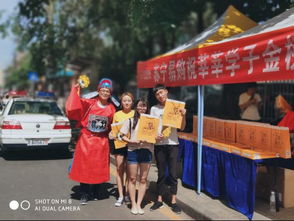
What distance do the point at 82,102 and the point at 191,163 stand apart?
2142mm

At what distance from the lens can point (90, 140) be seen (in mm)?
5066

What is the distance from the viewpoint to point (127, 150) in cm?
515

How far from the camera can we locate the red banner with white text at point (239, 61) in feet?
14.1

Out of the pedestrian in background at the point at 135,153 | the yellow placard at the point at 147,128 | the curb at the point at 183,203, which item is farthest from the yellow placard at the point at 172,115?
the curb at the point at 183,203

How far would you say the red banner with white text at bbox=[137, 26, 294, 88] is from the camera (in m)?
4.31

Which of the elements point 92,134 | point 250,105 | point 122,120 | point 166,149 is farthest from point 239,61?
point 250,105

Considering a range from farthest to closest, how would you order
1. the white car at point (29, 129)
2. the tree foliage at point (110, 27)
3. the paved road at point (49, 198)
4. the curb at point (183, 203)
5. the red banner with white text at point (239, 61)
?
the tree foliage at point (110, 27)
the white car at point (29, 129)
the paved road at point (49, 198)
the curb at point (183, 203)
the red banner with white text at point (239, 61)

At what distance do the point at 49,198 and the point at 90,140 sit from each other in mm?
1239

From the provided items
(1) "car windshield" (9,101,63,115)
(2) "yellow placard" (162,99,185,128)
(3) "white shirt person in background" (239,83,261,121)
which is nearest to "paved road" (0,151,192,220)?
(2) "yellow placard" (162,99,185,128)

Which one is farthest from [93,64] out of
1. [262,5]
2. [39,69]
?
[262,5]

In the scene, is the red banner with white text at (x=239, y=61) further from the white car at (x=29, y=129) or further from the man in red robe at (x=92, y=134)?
the white car at (x=29, y=129)

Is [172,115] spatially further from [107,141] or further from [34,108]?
[34,108]

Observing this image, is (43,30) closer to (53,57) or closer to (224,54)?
(53,57)

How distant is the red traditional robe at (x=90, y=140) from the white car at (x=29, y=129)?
11.2 feet
